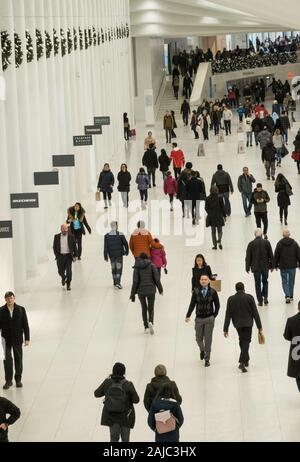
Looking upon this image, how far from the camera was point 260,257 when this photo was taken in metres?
20.3

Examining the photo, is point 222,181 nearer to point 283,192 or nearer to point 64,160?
point 283,192

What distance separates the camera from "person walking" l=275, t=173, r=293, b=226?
2684 cm

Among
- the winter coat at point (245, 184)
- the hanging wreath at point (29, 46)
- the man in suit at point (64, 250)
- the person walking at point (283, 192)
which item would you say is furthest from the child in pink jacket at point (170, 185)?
the man in suit at point (64, 250)

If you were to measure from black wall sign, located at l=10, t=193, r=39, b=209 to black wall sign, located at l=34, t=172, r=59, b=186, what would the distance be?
2.18 m

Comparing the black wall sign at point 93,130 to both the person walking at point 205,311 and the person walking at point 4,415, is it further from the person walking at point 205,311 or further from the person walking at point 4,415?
the person walking at point 4,415

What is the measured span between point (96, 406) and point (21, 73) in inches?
411

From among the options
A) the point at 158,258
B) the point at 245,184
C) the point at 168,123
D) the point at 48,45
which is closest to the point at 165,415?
the point at 158,258

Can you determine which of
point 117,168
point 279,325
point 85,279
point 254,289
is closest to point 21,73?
point 85,279

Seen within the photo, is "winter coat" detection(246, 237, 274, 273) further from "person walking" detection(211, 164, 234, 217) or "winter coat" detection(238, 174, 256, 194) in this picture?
"winter coat" detection(238, 174, 256, 194)

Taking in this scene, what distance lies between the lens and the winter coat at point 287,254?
20.0 meters

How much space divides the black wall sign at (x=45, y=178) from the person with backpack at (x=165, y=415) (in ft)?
38.7

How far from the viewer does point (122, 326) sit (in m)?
19.9

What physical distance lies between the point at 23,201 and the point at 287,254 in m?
4.68

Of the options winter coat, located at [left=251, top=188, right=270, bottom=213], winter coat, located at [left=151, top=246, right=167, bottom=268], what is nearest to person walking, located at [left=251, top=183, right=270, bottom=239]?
winter coat, located at [left=251, top=188, right=270, bottom=213]
